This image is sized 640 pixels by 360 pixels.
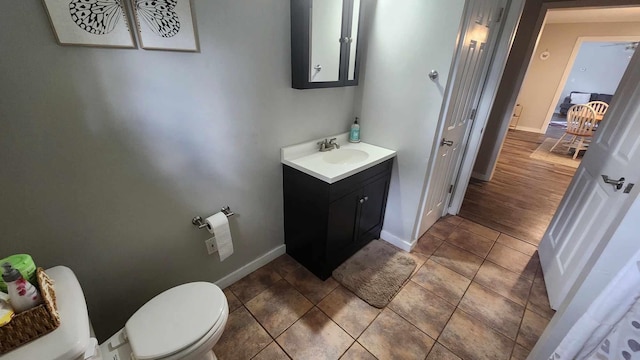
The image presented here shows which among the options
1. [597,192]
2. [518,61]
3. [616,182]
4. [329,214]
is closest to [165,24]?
[329,214]

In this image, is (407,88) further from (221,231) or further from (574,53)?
(574,53)

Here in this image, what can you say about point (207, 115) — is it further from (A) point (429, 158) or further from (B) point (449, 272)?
(B) point (449, 272)

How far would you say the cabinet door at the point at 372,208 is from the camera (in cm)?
192

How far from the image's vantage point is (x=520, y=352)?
1439mm

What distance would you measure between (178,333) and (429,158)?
5.78 feet

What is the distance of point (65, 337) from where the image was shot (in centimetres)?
75

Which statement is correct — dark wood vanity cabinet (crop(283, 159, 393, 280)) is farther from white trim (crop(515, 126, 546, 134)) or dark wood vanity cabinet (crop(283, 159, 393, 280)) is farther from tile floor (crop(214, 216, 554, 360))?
white trim (crop(515, 126, 546, 134))

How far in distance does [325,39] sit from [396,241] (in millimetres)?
1677

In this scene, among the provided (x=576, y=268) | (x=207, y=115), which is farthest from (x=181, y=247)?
(x=576, y=268)

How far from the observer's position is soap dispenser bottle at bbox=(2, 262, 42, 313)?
697 mm

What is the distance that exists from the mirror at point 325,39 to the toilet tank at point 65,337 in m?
1.48

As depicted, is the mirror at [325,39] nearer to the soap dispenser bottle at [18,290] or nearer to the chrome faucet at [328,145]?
the chrome faucet at [328,145]

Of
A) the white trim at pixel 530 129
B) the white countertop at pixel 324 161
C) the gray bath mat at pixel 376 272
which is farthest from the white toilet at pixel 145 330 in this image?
the white trim at pixel 530 129

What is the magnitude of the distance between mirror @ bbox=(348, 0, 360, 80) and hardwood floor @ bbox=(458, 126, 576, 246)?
6.39 ft
